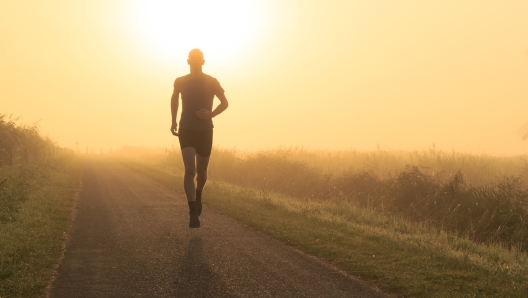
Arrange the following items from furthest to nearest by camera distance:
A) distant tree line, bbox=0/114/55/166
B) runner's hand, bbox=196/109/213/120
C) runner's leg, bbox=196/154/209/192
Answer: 1. distant tree line, bbox=0/114/55/166
2. runner's leg, bbox=196/154/209/192
3. runner's hand, bbox=196/109/213/120

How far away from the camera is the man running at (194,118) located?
7859 millimetres

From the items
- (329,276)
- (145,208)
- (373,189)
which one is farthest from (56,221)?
(373,189)

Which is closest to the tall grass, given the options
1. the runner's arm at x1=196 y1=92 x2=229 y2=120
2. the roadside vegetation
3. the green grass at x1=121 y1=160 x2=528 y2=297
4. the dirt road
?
the green grass at x1=121 y1=160 x2=528 y2=297

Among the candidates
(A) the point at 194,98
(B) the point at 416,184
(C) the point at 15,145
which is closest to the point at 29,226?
(A) the point at 194,98

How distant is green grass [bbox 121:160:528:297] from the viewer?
5.16 m

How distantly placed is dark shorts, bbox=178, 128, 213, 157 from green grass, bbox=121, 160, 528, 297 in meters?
1.83

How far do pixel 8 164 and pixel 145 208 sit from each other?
44.0 feet

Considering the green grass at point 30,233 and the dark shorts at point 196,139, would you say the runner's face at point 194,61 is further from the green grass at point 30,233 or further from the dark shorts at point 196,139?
the green grass at point 30,233

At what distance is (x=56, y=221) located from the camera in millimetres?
9336

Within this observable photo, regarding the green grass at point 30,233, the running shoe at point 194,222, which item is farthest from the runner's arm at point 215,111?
the green grass at point 30,233

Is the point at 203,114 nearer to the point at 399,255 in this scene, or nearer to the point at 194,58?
the point at 194,58

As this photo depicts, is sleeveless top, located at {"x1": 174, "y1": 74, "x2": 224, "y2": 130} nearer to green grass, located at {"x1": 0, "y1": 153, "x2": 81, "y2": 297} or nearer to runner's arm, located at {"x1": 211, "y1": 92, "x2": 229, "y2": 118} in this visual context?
runner's arm, located at {"x1": 211, "y1": 92, "x2": 229, "y2": 118}

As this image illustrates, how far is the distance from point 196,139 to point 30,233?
131 inches

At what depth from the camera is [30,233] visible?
8.13 meters
